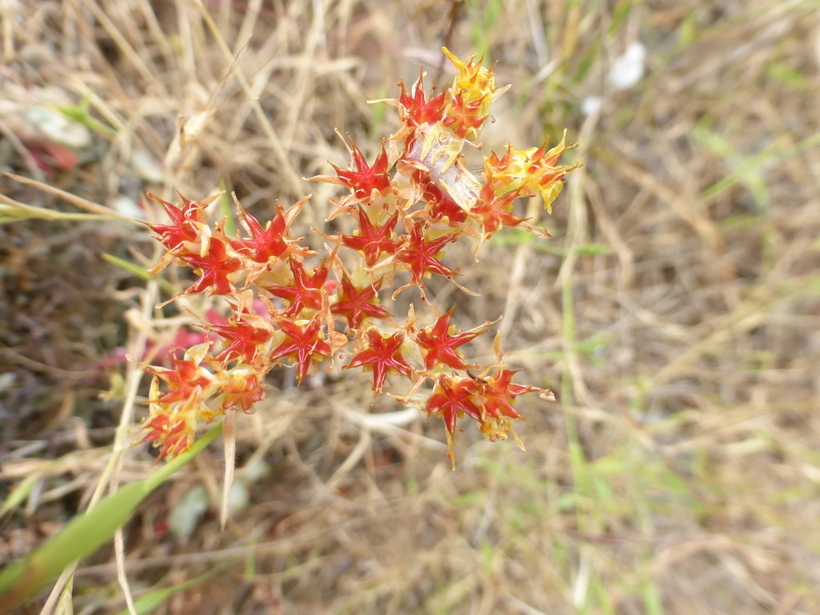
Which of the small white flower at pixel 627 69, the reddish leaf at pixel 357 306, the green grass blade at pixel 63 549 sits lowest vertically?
the green grass blade at pixel 63 549

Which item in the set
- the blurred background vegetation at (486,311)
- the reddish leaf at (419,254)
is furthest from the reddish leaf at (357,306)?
the blurred background vegetation at (486,311)

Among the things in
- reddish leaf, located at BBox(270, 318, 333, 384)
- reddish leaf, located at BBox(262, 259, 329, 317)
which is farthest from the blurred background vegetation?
reddish leaf, located at BBox(270, 318, 333, 384)

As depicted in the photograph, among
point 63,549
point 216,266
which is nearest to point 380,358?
point 216,266

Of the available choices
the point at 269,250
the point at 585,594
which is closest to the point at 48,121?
the point at 269,250

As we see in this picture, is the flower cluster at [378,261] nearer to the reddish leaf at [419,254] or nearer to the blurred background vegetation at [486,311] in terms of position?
the reddish leaf at [419,254]

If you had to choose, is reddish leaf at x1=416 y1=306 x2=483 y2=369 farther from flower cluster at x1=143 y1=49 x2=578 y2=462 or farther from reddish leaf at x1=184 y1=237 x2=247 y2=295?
reddish leaf at x1=184 y1=237 x2=247 y2=295

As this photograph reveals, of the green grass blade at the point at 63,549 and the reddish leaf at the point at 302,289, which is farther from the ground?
the reddish leaf at the point at 302,289

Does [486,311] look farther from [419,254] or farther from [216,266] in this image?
[216,266]
